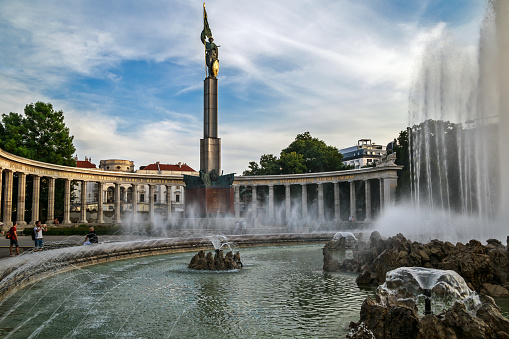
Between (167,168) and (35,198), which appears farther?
(167,168)

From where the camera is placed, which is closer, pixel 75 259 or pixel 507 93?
pixel 75 259

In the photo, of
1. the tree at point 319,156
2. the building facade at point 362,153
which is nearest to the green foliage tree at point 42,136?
the tree at point 319,156

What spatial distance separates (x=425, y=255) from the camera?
51.3 feet

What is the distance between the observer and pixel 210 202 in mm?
37781

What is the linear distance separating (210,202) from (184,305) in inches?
1007

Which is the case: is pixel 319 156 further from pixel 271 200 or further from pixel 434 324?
pixel 434 324

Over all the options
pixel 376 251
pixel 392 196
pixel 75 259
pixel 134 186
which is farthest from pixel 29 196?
pixel 376 251

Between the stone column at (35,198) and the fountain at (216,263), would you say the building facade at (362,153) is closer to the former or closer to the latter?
the stone column at (35,198)

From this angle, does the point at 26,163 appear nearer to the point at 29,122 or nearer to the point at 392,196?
the point at 29,122

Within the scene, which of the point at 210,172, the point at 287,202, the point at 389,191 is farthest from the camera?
the point at 287,202

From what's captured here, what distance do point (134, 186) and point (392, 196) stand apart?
135ft

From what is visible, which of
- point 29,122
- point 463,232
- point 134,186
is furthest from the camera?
point 134,186

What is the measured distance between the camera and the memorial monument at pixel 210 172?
124ft

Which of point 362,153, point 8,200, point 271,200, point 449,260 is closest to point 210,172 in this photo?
point 8,200
